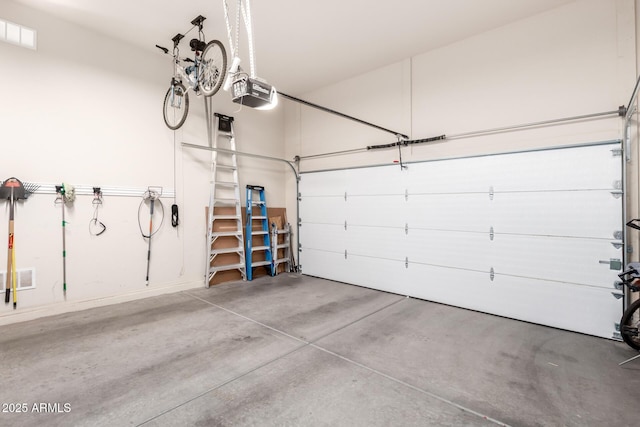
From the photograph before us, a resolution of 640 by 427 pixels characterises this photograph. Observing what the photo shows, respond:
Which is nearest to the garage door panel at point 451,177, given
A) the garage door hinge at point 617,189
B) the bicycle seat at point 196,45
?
the garage door hinge at point 617,189

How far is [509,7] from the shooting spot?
3.47 metres

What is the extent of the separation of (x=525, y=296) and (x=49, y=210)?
5916mm

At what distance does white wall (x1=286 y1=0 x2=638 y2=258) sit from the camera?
3.19m

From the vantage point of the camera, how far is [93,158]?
3.91m

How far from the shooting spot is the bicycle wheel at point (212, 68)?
3158 mm

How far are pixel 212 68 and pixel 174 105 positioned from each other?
1265 millimetres

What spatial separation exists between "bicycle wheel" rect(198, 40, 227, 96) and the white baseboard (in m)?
3.03

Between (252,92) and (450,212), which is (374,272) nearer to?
A: (450,212)

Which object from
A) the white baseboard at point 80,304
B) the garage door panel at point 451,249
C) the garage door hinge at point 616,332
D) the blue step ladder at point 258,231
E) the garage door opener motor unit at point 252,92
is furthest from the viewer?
the blue step ladder at point 258,231

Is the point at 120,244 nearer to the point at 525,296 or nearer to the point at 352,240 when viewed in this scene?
the point at 352,240

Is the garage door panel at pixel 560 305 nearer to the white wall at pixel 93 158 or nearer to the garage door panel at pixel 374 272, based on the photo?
the garage door panel at pixel 374 272

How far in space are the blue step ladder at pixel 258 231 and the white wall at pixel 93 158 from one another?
85 centimetres

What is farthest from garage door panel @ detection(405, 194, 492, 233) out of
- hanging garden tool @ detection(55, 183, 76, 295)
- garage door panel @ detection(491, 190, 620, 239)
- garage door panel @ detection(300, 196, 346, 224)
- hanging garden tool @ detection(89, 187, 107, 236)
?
hanging garden tool @ detection(55, 183, 76, 295)

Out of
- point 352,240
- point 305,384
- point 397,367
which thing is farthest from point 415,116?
point 305,384
